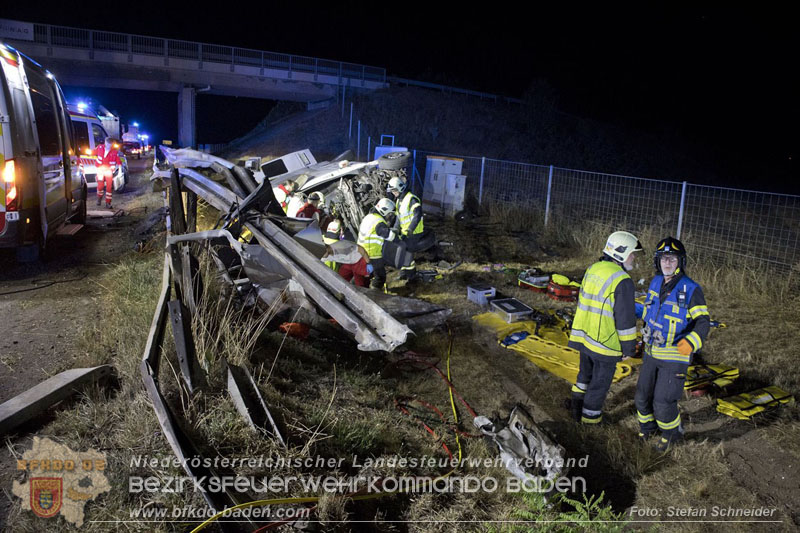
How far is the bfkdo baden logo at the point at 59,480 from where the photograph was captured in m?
2.75

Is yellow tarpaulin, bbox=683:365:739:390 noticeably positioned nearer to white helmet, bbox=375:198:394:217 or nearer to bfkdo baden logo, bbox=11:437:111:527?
white helmet, bbox=375:198:394:217

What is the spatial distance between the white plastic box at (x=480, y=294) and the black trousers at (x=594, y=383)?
2857 millimetres

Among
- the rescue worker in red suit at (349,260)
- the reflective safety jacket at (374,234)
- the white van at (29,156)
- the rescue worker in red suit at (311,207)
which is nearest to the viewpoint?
the white van at (29,156)

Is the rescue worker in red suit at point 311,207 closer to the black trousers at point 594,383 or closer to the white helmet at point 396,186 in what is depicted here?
the white helmet at point 396,186

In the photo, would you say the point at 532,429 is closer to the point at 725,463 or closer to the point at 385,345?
the point at 385,345

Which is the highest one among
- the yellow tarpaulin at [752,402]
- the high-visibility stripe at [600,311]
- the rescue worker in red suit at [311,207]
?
the rescue worker in red suit at [311,207]

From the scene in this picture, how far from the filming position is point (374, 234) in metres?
7.33

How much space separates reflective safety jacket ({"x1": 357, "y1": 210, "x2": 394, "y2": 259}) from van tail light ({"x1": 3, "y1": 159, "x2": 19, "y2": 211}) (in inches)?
171

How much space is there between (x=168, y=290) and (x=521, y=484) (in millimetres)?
3041

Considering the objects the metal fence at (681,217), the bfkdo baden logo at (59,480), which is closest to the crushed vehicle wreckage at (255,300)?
the bfkdo baden logo at (59,480)

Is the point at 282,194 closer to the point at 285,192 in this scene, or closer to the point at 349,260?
the point at 285,192

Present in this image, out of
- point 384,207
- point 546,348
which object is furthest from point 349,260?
point 546,348

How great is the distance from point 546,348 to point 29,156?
6919mm

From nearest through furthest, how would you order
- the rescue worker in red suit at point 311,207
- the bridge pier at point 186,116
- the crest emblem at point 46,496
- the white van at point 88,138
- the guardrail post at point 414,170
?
the crest emblem at point 46,496, the rescue worker in red suit at point 311,207, the white van at point 88,138, the guardrail post at point 414,170, the bridge pier at point 186,116
